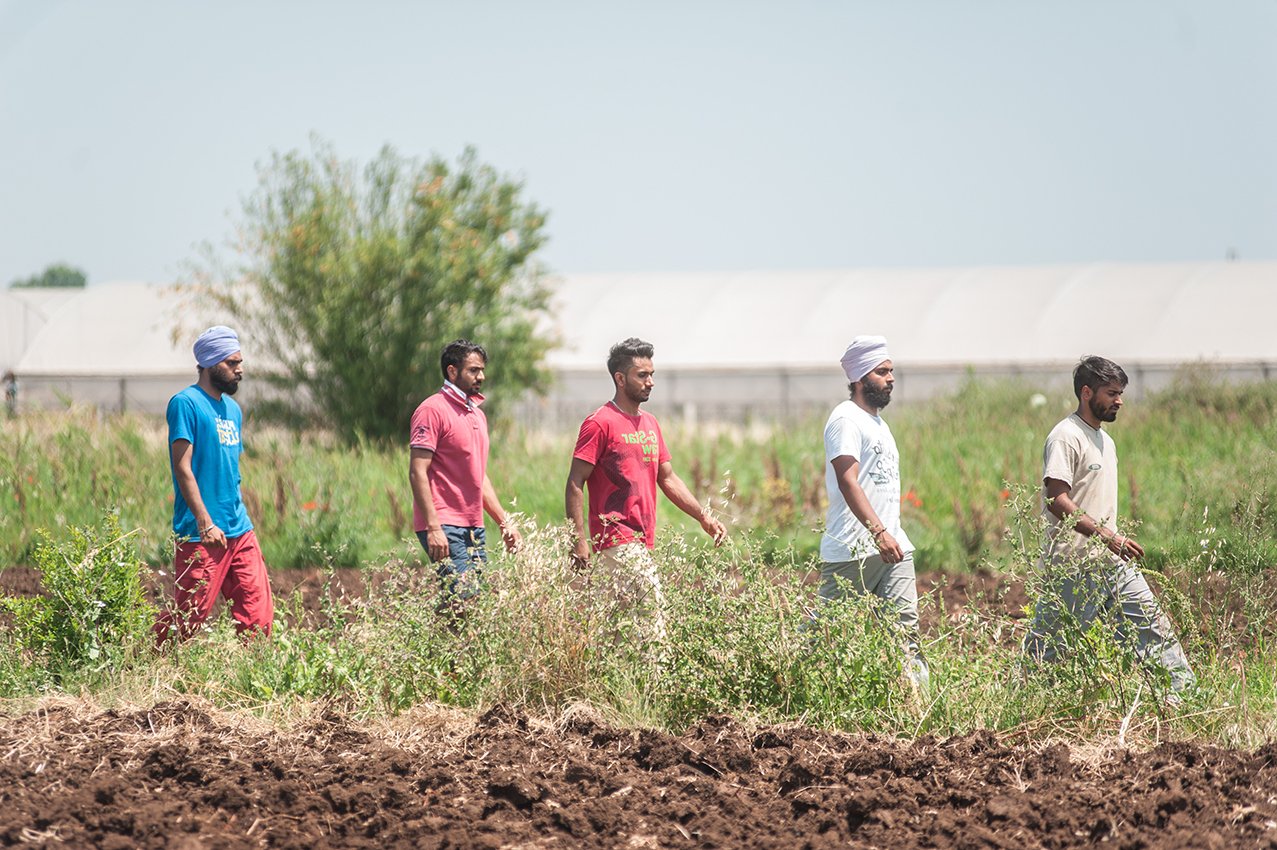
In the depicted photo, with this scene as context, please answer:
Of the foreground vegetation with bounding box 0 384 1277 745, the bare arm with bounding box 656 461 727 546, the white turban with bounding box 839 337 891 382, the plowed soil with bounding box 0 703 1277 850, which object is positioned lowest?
the plowed soil with bounding box 0 703 1277 850

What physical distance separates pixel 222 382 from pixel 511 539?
154cm

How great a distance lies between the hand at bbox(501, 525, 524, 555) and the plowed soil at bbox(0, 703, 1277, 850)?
770 mm

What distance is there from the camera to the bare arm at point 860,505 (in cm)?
563

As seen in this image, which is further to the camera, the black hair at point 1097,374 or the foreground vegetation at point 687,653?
the black hair at point 1097,374

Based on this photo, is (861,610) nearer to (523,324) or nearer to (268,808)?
(268,808)

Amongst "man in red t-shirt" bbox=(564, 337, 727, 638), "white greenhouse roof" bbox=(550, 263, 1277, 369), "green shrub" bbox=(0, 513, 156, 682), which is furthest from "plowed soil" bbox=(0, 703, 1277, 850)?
"white greenhouse roof" bbox=(550, 263, 1277, 369)

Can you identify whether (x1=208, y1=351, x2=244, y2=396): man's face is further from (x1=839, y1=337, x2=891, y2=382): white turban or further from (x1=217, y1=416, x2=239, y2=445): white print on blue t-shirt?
(x1=839, y1=337, x2=891, y2=382): white turban

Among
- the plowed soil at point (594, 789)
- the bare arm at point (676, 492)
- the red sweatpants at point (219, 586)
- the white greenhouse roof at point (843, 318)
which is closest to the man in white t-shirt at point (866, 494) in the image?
the bare arm at point (676, 492)

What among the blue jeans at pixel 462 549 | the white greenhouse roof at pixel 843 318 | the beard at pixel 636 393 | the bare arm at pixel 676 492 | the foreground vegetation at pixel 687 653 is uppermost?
the white greenhouse roof at pixel 843 318

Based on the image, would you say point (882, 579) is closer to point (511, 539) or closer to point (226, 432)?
point (511, 539)

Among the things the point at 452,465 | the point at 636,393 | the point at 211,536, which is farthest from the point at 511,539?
the point at 211,536

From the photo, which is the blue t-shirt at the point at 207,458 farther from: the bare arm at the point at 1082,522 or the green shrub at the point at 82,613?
the bare arm at the point at 1082,522

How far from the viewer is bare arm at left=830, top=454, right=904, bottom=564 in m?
5.63

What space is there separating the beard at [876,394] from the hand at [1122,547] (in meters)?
1.13
